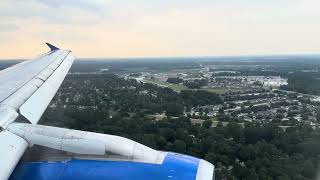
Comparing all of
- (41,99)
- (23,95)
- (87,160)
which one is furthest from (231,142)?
(87,160)

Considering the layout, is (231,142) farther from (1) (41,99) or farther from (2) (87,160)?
(2) (87,160)

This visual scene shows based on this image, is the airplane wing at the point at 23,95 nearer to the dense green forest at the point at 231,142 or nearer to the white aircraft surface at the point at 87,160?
the white aircraft surface at the point at 87,160

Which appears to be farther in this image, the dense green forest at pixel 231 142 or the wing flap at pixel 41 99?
the dense green forest at pixel 231 142

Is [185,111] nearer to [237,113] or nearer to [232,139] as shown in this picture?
[237,113]

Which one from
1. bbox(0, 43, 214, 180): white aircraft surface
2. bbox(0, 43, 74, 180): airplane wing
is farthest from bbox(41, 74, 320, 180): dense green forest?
bbox(0, 43, 214, 180): white aircraft surface

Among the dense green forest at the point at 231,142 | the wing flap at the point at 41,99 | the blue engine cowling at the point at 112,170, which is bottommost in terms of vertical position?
the dense green forest at the point at 231,142

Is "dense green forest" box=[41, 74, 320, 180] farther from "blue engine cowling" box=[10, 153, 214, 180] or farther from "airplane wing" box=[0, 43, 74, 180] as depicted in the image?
"blue engine cowling" box=[10, 153, 214, 180]

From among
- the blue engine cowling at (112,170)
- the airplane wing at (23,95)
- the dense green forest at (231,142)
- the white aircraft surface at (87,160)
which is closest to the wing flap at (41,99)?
the airplane wing at (23,95)

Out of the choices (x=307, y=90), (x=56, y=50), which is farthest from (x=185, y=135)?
(x=307, y=90)
